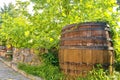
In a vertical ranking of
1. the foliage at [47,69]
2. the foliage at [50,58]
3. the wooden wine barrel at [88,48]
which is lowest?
A: the foliage at [47,69]

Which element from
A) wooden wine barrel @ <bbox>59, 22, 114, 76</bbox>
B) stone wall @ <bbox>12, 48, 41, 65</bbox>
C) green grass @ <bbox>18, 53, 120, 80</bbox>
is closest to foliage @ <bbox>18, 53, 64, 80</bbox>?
green grass @ <bbox>18, 53, 120, 80</bbox>

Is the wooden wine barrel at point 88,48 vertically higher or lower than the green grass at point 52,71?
higher

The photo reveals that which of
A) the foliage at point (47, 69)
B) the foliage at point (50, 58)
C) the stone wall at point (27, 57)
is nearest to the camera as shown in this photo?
the foliage at point (47, 69)

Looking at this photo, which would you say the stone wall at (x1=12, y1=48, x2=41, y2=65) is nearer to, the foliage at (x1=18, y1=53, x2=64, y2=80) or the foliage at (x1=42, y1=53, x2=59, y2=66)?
the foliage at (x1=18, y1=53, x2=64, y2=80)

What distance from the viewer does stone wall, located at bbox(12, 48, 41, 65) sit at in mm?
8369

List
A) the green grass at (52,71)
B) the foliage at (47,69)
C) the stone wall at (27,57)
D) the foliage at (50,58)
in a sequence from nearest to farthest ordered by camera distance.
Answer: the green grass at (52,71)
the foliage at (47,69)
the foliage at (50,58)
the stone wall at (27,57)

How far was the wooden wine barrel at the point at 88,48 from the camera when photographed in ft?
17.1

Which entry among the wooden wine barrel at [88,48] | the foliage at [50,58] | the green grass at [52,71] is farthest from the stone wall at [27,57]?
the wooden wine barrel at [88,48]

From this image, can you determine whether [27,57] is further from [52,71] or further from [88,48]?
[88,48]

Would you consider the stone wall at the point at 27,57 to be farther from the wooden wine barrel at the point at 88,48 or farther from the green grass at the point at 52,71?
the wooden wine barrel at the point at 88,48

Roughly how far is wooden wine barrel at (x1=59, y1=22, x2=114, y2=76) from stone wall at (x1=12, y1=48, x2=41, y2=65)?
2.72 metres

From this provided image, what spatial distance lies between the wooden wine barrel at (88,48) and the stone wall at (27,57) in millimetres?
2721

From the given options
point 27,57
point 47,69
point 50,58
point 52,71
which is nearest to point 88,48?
point 52,71

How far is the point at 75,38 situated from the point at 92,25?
505 mm
